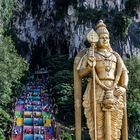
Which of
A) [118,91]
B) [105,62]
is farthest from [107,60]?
[118,91]

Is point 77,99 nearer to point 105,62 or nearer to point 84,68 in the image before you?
point 84,68

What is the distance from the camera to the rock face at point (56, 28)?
107 feet

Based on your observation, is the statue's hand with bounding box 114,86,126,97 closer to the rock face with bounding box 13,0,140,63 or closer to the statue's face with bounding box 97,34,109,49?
the statue's face with bounding box 97,34,109,49

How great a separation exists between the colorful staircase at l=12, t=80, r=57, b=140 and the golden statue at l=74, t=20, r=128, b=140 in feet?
39.6

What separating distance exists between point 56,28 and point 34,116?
16.5 meters

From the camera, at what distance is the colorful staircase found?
777 inches

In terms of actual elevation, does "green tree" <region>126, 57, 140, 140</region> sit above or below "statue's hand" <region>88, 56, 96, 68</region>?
below

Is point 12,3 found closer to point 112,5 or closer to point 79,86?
point 112,5

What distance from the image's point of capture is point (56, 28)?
38562 mm

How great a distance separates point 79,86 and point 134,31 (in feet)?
83.3

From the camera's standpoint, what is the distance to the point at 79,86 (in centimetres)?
726

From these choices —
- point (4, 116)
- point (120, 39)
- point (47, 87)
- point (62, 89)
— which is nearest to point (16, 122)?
point (4, 116)

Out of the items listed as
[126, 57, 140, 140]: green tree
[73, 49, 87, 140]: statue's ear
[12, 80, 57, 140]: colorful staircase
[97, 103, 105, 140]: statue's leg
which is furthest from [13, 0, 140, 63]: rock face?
[97, 103, 105, 140]: statue's leg

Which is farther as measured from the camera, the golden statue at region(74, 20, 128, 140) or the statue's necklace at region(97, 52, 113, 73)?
the statue's necklace at region(97, 52, 113, 73)
